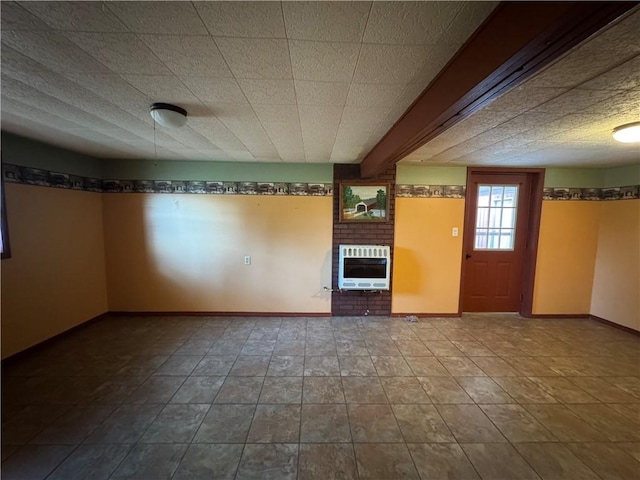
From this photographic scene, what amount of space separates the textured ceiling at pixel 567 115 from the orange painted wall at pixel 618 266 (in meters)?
0.69

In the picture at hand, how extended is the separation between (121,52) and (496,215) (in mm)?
4591

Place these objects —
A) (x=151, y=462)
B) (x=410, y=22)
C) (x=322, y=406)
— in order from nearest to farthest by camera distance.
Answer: (x=410, y=22) < (x=151, y=462) < (x=322, y=406)

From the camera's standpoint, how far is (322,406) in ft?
6.81

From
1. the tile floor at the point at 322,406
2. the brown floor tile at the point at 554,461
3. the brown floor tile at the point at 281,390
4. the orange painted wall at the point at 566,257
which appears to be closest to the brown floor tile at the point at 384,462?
the tile floor at the point at 322,406

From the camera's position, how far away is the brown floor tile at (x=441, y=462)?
1.53 meters

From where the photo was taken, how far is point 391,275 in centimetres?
394

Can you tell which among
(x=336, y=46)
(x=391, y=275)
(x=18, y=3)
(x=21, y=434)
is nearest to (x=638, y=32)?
(x=336, y=46)

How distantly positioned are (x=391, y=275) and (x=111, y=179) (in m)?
4.22

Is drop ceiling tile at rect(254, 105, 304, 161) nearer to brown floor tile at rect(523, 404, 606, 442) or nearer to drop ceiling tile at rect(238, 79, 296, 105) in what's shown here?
drop ceiling tile at rect(238, 79, 296, 105)

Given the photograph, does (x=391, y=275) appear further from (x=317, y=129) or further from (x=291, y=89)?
(x=291, y=89)

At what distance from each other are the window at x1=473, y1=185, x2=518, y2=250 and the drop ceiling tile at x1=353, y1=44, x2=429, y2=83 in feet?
10.4

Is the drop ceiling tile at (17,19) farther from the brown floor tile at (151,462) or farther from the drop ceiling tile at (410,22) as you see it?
the brown floor tile at (151,462)

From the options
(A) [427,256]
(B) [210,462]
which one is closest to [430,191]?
(A) [427,256]

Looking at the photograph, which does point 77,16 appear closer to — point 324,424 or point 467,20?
point 467,20
